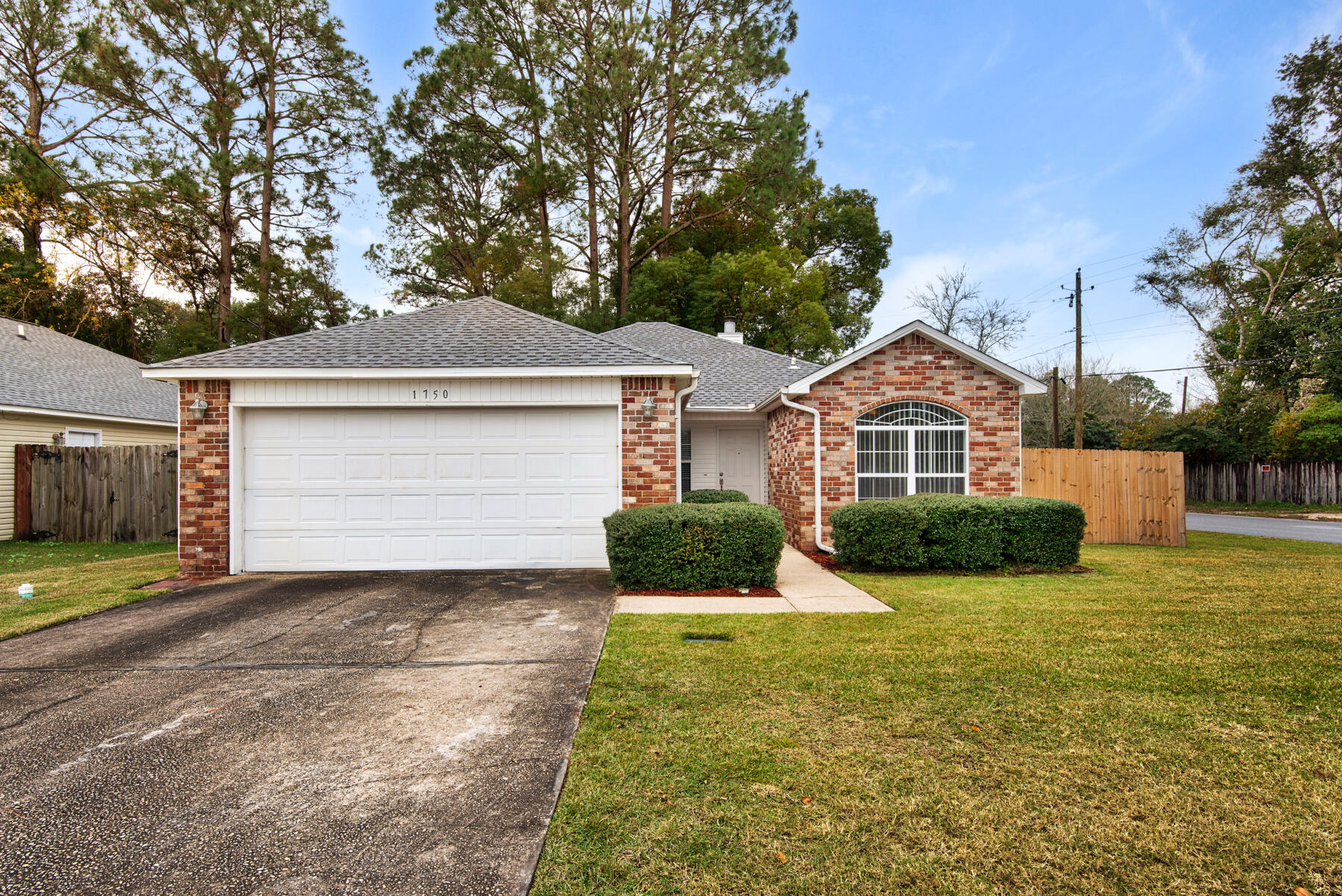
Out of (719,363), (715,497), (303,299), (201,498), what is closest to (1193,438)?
(719,363)

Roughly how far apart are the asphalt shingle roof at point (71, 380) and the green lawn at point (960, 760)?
16202 mm

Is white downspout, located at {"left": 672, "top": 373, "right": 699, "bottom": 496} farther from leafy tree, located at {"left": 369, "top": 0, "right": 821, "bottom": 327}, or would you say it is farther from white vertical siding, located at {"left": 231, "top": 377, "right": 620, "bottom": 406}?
leafy tree, located at {"left": 369, "top": 0, "right": 821, "bottom": 327}

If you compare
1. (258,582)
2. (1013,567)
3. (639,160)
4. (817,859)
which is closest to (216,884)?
(817,859)

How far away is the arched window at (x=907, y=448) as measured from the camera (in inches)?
431

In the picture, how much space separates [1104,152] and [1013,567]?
14048 millimetres

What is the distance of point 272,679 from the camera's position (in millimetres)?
4609

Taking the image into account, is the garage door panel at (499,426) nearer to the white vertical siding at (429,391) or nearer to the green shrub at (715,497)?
the white vertical siding at (429,391)

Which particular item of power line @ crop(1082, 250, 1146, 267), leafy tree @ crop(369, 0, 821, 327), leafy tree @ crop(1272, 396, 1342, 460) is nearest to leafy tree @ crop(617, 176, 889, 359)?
leafy tree @ crop(369, 0, 821, 327)

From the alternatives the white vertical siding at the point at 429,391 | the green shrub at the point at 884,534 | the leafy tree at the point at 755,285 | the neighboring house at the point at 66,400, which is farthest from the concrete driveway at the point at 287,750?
the leafy tree at the point at 755,285

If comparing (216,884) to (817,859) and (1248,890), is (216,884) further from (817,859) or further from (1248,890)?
(1248,890)

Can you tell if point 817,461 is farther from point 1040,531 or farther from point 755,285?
point 755,285

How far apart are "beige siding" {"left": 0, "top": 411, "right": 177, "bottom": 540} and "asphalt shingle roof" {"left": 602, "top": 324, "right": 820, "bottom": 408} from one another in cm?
1250

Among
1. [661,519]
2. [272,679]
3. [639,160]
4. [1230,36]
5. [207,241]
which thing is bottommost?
[272,679]

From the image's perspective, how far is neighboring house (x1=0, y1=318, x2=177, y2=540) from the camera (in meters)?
13.3
